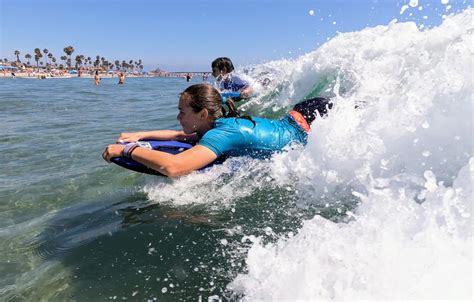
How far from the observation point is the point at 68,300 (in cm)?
251

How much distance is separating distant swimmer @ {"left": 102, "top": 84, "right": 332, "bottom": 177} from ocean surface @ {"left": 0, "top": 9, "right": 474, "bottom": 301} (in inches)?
8.7

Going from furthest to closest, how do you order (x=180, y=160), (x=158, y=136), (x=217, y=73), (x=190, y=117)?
1. (x=217, y=73)
2. (x=158, y=136)
3. (x=190, y=117)
4. (x=180, y=160)

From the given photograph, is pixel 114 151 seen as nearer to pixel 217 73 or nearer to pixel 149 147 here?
pixel 149 147

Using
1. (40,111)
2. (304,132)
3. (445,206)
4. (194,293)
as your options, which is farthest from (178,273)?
(40,111)

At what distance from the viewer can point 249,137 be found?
3.59m

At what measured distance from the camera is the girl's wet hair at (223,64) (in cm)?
888

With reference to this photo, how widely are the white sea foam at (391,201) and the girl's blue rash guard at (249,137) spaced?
279 mm

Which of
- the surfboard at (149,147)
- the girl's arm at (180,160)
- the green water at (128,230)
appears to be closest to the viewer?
the green water at (128,230)

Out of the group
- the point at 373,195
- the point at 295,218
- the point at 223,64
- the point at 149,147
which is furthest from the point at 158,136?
the point at 223,64

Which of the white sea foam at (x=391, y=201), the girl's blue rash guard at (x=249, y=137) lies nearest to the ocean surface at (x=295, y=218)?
the white sea foam at (x=391, y=201)

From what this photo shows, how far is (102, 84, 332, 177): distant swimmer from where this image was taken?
3289mm

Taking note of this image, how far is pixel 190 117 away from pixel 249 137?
0.59m

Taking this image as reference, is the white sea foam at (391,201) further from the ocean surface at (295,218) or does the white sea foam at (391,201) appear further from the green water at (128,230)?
the green water at (128,230)

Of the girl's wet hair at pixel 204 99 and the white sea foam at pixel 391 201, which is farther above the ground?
the girl's wet hair at pixel 204 99
